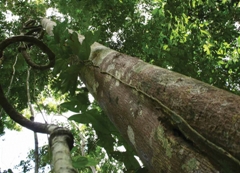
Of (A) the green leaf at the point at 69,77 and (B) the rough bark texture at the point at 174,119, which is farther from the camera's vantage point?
(A) the green leaf at the point at 69,77

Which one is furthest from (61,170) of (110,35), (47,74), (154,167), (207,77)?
(47,74)

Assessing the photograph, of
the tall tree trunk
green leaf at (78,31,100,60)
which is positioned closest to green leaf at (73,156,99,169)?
the tall tree trunk

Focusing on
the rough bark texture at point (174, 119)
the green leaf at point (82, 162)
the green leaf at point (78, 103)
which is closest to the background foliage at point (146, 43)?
the green leaf at point (78, 103)

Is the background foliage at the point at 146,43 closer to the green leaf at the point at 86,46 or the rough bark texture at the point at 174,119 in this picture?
the green leaf at the point at 86,46

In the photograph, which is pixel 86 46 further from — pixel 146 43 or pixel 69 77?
pixel 146 43

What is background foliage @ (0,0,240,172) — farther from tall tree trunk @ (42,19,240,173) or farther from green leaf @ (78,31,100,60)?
tall tree trunk @ (42,19,240,173)

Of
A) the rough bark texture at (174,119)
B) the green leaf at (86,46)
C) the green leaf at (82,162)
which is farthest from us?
the green leaf at (86,46)

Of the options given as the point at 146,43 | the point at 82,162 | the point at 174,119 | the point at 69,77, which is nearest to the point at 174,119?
the point at 174,119

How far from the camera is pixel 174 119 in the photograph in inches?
35.0

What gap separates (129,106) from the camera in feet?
3.85

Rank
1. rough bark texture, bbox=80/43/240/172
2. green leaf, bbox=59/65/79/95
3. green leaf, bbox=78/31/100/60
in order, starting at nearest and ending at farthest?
rough bark texture, bbox=80/43/240/172 → green leaf, bbox=78/31/100/60 → green leaf, bbox=59/65/79/95

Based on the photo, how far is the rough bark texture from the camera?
727 millimetres

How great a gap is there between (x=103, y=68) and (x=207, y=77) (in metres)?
2.56

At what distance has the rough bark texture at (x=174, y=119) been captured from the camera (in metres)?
0.73
